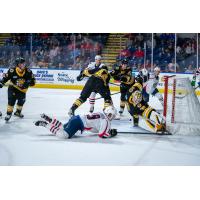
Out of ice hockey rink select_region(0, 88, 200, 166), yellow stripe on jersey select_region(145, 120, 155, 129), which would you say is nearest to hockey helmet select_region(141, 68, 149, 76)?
ice hockey rink select_region(0, 88, 200, 166)

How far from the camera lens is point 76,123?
400 centimetres

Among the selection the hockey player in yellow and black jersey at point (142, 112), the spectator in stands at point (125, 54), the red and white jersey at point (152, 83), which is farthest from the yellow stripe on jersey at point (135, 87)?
the spectator in stands at point (125, 54)

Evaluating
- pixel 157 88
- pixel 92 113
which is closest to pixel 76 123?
pixel 92 113

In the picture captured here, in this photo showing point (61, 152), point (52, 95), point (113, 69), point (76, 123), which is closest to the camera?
point (61, 152)

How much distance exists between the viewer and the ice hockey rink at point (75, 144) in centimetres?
355

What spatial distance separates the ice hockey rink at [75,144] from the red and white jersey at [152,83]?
11cm

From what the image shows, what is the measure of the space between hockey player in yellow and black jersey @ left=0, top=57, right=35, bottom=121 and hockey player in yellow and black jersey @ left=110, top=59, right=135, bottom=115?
0.88m

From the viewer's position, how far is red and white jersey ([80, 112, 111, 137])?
3.99m

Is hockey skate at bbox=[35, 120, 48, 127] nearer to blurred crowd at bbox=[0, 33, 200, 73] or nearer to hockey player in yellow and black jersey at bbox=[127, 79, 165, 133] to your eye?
blurred crowd at bbox=[0, 33, 200, 73]

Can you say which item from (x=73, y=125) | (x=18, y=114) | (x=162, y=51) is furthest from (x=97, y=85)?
(x=18, y=114)

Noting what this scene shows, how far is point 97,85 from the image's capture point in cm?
423

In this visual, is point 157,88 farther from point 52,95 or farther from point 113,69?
point 52,95

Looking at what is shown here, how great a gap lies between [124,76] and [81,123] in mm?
708

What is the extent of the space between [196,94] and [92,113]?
3.43 feet
